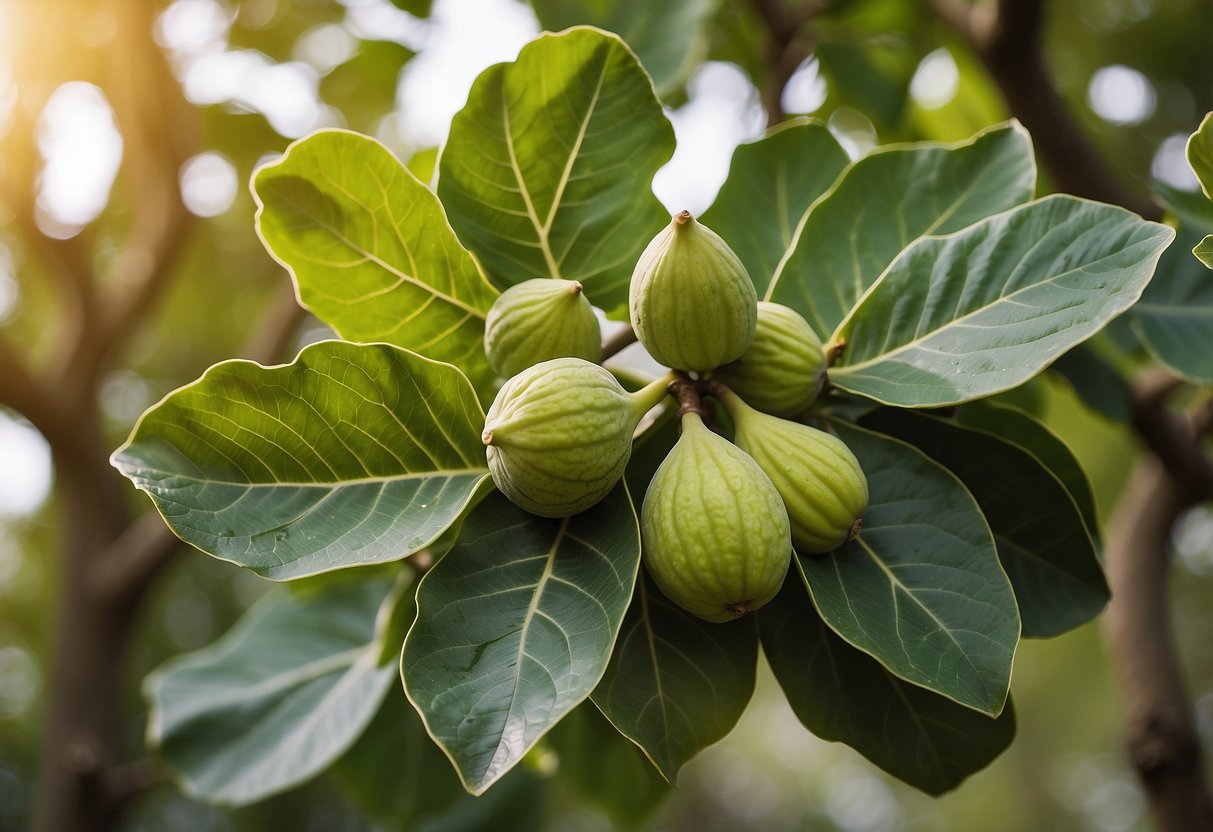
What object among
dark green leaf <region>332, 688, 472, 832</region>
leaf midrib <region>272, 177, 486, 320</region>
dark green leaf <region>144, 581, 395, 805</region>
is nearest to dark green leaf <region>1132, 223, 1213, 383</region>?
leaf midrib <region>272, 177, 486, 320</region>

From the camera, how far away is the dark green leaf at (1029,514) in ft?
3.38

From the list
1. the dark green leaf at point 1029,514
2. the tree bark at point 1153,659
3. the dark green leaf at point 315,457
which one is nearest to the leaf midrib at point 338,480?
the dark green leaf at point 315,457

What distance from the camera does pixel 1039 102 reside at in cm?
161

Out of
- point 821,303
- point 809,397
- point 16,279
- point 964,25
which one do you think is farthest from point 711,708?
point 16,279

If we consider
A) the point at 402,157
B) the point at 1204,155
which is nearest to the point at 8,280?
the point at 402,157

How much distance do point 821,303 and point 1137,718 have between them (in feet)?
3.86

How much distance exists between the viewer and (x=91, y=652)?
8.12ft

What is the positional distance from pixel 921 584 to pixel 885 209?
0.46 metres

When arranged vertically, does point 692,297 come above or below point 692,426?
above

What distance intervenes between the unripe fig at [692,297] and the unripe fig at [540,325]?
0.06 m

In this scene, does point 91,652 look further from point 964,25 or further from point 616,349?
point 964,25

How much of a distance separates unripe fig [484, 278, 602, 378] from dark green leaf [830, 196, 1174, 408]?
0.89ft

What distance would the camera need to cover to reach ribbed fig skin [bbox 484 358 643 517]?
784mm

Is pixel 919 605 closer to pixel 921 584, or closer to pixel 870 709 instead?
pixel 921 584
